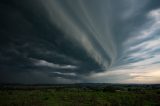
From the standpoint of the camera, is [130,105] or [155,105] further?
[155,105]

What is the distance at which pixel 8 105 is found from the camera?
2417 centimetres

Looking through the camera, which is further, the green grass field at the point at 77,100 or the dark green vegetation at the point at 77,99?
the dark green vegetation at the point at 77,99

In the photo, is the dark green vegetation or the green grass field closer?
the green grass field

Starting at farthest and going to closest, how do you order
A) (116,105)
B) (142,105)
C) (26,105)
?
(142,105) < (116,105) < (26,105)

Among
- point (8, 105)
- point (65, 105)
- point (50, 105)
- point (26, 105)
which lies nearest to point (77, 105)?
point (65, 105)

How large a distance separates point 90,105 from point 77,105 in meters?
2.02

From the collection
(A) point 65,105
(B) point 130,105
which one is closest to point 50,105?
(A) point 65,105

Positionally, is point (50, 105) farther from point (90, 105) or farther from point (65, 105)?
point (90, 105)

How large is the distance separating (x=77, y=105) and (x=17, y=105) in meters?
8.65

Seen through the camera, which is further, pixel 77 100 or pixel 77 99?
pixel 77 99

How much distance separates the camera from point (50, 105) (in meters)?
26.1

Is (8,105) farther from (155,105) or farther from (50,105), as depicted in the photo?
(155,105)


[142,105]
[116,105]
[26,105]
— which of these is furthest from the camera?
[142,105]

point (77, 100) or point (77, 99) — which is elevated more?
point (77, 99)
